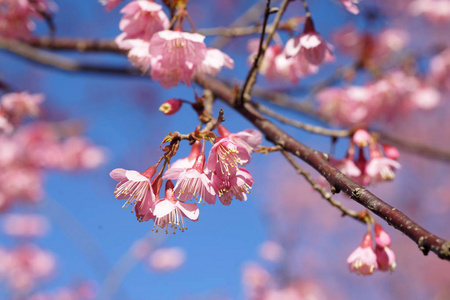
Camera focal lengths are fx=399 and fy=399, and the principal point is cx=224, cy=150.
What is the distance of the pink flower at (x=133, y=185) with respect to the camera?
111 centimetres

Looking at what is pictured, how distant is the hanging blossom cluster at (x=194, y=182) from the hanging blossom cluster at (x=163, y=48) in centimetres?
37

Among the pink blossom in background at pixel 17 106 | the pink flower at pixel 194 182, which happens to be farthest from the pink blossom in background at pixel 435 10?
the pink flower at pixel 194 182

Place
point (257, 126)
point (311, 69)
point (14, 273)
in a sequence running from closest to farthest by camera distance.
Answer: point (257, 126), point (311, 69), point (14, 273)

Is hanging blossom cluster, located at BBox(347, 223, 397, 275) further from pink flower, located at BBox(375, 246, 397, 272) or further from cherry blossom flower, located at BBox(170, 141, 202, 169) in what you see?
cherry blossom flower, located at BBox(170, 141, 202, 169)

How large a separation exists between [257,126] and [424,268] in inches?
478

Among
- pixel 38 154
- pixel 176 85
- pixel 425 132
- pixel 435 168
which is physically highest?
pixel 425 132

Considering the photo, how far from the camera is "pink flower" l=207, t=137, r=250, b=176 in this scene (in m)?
1.09

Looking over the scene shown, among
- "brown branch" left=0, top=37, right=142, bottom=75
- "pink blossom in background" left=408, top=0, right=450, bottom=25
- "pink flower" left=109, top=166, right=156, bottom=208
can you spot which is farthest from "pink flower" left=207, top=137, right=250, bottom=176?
"pink blossom in background" left=408, top=0, right=450, bottom=25

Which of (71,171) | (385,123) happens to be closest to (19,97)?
(385,123)

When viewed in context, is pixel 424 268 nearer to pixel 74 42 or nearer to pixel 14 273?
pixel 14 273

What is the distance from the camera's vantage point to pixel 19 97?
7.19ft

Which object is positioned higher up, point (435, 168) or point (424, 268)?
point (435, 168)

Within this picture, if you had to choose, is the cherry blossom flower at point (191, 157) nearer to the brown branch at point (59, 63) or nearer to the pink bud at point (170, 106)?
the pink bud at point (170, 106)

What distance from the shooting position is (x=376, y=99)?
348 centimetres
